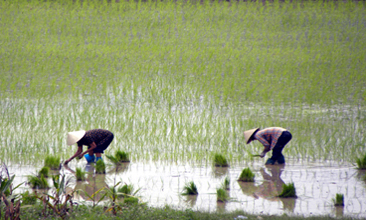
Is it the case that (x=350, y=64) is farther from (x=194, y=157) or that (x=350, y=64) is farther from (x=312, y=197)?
(x=312, y=197)

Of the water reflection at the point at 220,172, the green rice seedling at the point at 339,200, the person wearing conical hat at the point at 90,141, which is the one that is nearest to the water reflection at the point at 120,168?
the person wearing conical hat at the point at 90,141

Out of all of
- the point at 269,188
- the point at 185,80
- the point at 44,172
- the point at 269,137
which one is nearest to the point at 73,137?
the point at 44,172

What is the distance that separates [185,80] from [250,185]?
6.90m

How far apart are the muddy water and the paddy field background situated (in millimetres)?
79

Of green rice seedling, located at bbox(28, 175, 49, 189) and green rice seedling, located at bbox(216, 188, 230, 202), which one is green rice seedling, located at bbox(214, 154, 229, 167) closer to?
green rice seedling, located at bbox(216, 188, 230, 202)

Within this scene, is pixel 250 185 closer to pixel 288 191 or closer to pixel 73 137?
pixel 288 191

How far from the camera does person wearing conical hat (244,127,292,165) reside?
22.2 ft

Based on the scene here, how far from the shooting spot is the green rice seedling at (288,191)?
5055 millimetres

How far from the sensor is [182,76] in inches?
488

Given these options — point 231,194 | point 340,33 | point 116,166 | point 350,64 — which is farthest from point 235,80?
point 231,194

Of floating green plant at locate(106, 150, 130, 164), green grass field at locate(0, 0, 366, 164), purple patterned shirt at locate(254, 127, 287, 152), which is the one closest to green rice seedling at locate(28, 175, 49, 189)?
floating green plant at locate(106, 150, 130, 164)

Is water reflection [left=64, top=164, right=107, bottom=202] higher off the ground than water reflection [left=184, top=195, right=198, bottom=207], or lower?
higher

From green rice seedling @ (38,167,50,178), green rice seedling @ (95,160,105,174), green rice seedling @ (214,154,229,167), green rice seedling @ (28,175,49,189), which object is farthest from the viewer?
green rice seedling @ (214,154,229,167)

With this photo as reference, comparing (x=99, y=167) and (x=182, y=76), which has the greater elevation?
(x=182, y=76)
